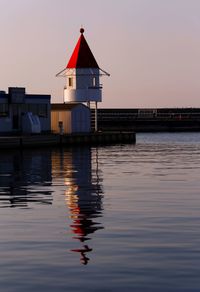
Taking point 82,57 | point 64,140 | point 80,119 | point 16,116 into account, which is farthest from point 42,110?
point 82,57

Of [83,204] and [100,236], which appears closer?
[100,236]

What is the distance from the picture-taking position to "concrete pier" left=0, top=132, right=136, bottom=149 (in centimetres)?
7644

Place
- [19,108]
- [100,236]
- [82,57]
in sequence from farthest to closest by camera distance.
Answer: [82,57] → [19,108] → [100,236]

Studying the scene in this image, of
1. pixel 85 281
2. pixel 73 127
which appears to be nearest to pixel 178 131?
pixel 73 127

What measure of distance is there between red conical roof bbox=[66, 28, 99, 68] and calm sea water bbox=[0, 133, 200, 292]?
213 ft

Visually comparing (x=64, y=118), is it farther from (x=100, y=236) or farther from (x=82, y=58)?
(x=100, y=236)

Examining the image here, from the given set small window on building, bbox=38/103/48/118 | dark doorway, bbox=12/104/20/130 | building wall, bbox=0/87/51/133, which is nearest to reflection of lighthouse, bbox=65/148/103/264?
building wall, bbox=0/87/51/133

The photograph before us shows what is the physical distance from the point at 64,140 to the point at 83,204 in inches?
2401

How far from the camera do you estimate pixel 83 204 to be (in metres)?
25.4

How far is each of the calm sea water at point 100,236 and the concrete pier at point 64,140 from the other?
41.3 m

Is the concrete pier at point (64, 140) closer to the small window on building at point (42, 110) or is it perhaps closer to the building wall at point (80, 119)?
the building wall at point (80, 119)

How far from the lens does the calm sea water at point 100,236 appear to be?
1339 centimetres

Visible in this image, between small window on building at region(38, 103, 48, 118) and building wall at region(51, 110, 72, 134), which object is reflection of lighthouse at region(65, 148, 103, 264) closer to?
small window on building at region(38, 103, 48, 118)

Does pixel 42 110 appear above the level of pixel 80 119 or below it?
above
